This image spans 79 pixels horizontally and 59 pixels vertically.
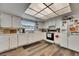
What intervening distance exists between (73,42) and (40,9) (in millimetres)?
1319

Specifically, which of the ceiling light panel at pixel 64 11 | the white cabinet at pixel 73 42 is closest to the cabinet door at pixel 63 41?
the white cabinet at pixel 73 42

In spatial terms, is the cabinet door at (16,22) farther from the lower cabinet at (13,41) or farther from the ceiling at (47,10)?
the ceiling at (47,10)

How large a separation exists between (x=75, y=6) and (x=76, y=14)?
166 millimetres

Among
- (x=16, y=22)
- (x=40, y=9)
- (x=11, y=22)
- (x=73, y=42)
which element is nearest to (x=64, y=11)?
(x=40, y=9)

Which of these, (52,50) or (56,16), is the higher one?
(56,16)

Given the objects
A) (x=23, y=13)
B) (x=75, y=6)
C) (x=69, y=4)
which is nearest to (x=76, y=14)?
(x=75, y=6)

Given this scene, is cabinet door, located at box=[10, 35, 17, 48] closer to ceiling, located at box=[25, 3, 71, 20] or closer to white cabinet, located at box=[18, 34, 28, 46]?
white cabinet, located at box=[18, 34, 28, 46]

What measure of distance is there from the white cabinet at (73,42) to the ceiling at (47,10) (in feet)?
2.84

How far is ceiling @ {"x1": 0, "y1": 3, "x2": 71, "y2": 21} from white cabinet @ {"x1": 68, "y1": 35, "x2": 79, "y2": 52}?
0.87 meters

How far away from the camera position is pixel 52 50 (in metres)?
1.67

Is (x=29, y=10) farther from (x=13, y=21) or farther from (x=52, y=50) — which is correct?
(x=52, y=50)

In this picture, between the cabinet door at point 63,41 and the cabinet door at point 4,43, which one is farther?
the cabinet door at point 63,41

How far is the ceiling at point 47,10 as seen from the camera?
1.20m

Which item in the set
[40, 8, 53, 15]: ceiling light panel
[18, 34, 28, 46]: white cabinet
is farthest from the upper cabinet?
[40, 8, 53, 15]: ceiling light panel
